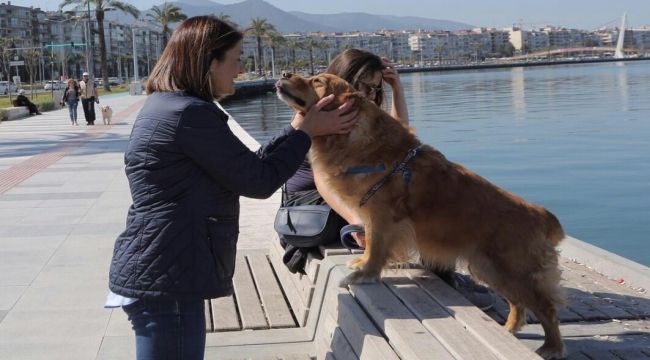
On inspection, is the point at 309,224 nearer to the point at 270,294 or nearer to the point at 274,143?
the point at 270,294

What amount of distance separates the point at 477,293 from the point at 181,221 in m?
2.96

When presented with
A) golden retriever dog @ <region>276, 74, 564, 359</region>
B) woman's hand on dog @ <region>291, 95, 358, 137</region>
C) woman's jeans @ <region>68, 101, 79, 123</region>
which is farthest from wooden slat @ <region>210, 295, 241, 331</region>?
woman's jeans @ <region>68, 101, 79, 123</region>

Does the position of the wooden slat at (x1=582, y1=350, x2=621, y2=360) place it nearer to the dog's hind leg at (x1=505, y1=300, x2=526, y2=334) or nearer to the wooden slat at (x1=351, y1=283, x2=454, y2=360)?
the dog's hind leg at (x1=505, y1=300, x2=526, y2=334)

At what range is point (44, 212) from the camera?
404 inches

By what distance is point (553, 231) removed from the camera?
4086 millimetres

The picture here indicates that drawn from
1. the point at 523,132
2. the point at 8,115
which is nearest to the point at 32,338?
the point at 523,132

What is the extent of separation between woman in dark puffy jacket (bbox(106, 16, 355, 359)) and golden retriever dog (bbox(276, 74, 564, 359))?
100cm

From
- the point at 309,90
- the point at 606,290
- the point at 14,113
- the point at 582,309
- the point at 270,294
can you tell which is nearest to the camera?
the point at 309,90

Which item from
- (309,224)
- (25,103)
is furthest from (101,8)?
(309,224)

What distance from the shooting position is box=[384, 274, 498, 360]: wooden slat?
303 centimetres

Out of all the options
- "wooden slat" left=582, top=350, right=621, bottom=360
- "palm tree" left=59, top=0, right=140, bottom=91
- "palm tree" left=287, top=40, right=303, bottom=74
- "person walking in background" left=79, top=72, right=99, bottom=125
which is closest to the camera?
"wooden slat" left=582, top=350, right=621, bottom=360

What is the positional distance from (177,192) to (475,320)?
143 cm

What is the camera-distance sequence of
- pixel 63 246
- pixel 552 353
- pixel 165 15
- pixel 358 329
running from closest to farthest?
1. pixel 358 329
2. pixel 552 353
3. pixel 63 246
4. pixel 165 15

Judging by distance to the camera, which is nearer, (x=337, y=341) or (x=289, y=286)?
(x=337, y=341)
